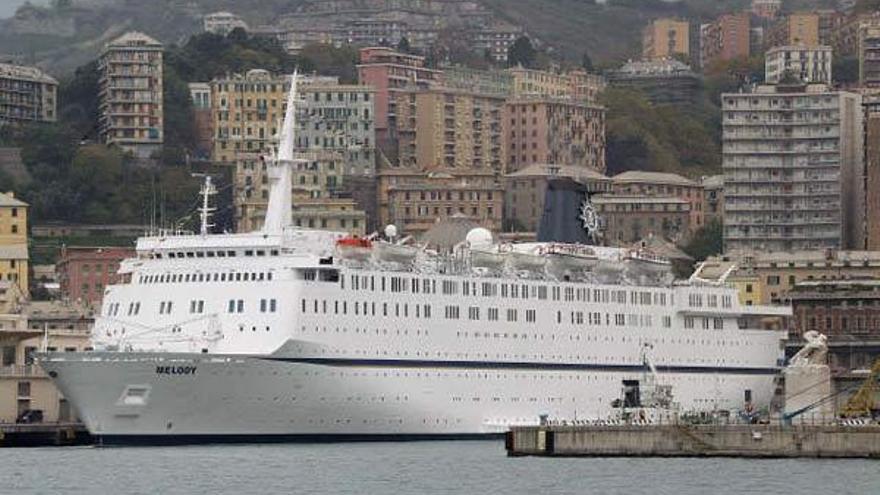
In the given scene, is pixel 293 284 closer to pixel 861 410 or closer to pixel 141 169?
pixel 861 410

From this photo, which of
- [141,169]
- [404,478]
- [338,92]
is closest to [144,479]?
[404,478]

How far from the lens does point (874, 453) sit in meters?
75.9

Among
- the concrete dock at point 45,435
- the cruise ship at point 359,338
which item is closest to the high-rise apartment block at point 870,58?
the cruise ship at point 359,338

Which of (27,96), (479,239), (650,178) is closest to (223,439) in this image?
(479,239)

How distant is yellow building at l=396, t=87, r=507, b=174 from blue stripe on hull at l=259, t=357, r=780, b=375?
65.4 meters

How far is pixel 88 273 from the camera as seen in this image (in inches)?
5148

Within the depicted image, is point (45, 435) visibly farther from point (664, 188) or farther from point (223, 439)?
point (664, 188)

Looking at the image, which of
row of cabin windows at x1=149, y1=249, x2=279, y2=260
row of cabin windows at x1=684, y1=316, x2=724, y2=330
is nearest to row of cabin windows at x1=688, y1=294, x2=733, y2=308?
row of cabin windows at x1=684, y1=316, x2=724, y2=330

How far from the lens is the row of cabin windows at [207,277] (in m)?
85.2

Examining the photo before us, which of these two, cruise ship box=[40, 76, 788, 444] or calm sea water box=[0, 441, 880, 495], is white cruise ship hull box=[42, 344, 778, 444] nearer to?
cruise ship box=[40, 76, 788, 444]

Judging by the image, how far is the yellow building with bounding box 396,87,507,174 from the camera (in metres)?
167

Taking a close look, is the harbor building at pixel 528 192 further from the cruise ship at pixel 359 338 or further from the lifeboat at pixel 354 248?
the lifeboat at pixel 354 248

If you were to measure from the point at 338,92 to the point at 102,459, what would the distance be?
273 ft

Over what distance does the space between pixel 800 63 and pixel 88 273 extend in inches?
2554
